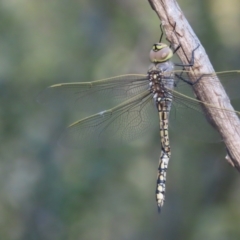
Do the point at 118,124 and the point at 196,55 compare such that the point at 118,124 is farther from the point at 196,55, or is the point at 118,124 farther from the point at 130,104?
the point at 196,55

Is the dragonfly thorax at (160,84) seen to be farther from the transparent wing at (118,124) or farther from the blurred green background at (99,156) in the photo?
the blurred green background at (99,156)

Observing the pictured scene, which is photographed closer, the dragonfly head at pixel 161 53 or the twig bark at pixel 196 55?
the twig bark at pixel 196 55

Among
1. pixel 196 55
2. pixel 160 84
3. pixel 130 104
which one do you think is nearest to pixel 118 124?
pixel 130 104

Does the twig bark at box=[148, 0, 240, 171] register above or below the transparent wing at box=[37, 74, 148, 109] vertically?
below

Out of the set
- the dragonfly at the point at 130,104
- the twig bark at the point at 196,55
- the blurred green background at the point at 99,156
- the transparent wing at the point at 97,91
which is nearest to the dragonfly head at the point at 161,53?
the dragonfly at the point at 130,104

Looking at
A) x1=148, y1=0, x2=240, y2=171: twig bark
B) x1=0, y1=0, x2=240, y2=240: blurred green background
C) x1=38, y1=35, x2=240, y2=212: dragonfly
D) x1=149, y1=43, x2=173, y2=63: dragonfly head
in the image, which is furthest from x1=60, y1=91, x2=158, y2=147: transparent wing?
x1=0, y1=0, x2=240, y2=240: blurred green background

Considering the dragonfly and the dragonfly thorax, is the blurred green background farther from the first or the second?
the dragonfly thorax
